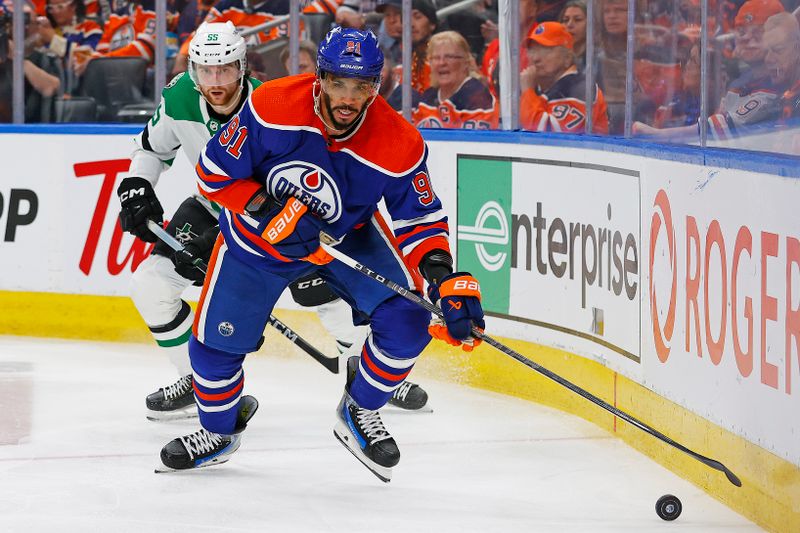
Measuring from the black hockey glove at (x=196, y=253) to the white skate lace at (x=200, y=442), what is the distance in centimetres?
58

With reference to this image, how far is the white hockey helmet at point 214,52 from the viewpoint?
153 inches

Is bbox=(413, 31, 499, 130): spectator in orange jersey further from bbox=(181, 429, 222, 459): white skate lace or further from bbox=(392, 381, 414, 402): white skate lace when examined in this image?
bbox=(181, 429, 222, 459): white skate lace

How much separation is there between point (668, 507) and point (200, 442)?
4.09 feet

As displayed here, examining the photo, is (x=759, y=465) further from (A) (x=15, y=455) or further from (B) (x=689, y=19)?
(A) (x=15, y=455)

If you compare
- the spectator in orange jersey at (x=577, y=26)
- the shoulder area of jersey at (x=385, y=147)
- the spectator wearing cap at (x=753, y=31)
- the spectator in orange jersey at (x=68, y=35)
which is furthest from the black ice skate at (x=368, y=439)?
the spectator in orange jersey at (x=68, y=35)

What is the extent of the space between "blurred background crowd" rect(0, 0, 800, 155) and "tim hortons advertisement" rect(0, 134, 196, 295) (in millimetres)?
245

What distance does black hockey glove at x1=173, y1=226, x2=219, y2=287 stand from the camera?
4023mm

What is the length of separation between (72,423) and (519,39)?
217cm

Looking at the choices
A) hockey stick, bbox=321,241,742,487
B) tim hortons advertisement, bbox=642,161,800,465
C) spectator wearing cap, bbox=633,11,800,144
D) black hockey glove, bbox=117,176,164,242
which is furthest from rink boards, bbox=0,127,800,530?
black hockey glove, bbox=117,176,164,242

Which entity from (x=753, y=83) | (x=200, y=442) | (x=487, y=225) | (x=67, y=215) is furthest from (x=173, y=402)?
(x=753, y=83)

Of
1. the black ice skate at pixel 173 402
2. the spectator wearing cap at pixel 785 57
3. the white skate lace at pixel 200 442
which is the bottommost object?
the black ice skate at pixel 173 402

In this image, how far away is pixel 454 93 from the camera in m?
5.35

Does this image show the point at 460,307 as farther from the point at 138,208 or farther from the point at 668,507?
the point at 138,208

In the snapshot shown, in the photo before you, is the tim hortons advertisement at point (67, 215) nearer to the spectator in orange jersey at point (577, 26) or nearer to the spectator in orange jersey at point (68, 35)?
the spectator in orange jersey at point (68, 35)
